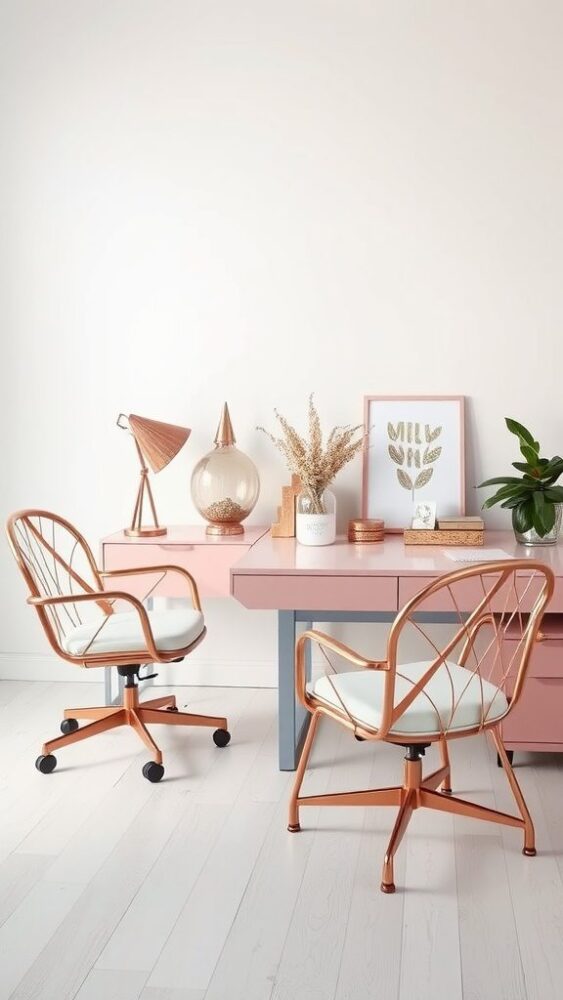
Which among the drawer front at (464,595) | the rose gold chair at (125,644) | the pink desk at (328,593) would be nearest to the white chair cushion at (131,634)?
the rose gold chair at (125,644)

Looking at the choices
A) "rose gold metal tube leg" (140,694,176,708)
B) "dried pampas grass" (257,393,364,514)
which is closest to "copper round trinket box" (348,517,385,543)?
"dried pampas grass" (257,393,364,514)

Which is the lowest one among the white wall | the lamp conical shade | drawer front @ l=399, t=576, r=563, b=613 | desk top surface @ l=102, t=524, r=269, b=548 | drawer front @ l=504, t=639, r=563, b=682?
drawer front @ l=504, t=639, r=563, b=682

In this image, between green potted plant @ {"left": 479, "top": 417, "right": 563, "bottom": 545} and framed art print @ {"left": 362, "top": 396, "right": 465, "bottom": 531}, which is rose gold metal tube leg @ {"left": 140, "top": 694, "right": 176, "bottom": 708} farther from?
green potted plant @ {"left": 479, "top": 417, "right": 563, "bottom": 545}

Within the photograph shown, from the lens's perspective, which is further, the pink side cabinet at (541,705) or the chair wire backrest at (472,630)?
the pink side cabinet at (541,705)

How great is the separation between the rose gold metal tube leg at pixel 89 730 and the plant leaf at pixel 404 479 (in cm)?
138

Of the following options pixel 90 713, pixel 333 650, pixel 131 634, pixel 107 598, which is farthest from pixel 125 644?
pixel 333 650

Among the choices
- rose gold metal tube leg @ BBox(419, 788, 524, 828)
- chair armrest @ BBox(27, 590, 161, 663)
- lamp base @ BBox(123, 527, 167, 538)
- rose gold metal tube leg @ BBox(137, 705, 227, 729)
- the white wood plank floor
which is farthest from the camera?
lamp base @ BBox(123, 527, 167, 538)

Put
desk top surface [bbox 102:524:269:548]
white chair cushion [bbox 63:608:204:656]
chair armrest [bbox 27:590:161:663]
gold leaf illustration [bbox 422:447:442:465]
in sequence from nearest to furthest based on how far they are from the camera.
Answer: chair armrest [bbox 27:590:161:663] < white chair cushion [bbox 63:608:204:656] < desk top surface [bbox 102:524:269:548] < gold leaf illustration [bbox 422:447:442:465]

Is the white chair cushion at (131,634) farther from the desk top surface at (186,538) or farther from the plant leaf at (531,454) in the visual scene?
the plant leaf at (531,454)

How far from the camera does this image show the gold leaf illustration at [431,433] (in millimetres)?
4027

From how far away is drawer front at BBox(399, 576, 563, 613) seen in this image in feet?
10.6

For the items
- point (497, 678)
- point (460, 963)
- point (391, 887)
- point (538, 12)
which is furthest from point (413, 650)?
point (538, 12)

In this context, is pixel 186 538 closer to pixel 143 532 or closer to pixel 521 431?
pixel 143 532

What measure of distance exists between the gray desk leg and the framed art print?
0.83m
